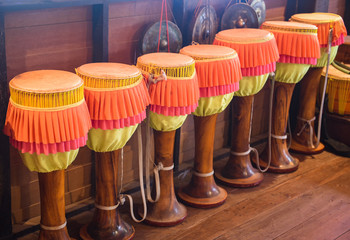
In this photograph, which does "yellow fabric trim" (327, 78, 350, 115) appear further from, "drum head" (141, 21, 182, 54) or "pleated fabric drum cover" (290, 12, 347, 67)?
"drum head" (141, 21, 182, 54)

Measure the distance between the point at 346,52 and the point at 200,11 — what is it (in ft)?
4.71

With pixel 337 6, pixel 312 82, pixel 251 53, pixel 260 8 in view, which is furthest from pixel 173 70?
pixel 337 6

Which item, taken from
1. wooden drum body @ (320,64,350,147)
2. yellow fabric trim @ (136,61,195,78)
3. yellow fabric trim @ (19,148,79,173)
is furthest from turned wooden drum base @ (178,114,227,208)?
wooden drum body @ (320,64,350,147)

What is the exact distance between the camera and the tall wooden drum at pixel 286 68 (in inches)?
112

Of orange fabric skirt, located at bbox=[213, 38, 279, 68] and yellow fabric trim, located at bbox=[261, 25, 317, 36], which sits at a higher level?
yellow fabric trim, located at bbox=[261, 25, 317, 36]

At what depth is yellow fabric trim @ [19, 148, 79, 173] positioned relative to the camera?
1954mm

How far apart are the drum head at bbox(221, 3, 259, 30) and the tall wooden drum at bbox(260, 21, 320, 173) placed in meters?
0.11

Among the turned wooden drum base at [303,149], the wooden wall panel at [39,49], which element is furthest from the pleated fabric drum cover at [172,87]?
the turned wooden drum base at [303,149]

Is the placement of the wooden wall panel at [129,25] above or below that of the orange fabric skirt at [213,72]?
above

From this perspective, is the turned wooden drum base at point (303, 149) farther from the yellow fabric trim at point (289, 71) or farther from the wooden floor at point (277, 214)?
the yellow fabric trim at point (289, 71)

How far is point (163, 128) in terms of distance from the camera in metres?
2.38

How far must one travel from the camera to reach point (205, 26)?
2840mm

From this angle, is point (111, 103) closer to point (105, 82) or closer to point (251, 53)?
point (105, 82)

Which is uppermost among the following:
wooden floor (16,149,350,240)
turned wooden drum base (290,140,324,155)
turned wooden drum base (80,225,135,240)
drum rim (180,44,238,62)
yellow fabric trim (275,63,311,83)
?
drum rim (180,44,238,62)
